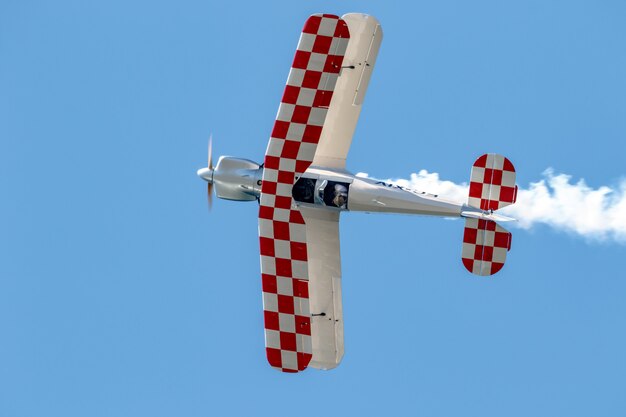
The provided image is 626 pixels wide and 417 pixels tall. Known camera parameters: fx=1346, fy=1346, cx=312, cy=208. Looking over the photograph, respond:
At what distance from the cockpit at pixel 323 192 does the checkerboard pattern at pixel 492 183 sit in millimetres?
1546

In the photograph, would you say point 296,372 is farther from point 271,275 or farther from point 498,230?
point 498,230

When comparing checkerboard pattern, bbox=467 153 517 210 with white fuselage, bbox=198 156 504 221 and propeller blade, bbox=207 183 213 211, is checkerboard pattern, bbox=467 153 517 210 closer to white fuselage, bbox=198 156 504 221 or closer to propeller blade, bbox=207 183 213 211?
white fuselage, bbox=198 156 504 221

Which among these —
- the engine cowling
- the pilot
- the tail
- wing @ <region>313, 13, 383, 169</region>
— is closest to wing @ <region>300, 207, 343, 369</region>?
the pilot

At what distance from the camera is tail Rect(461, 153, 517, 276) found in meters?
16.4

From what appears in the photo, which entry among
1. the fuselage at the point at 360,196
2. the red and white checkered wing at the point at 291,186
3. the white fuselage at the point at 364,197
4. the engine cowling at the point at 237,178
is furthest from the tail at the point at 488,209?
the engine cowling at the point at 237,178

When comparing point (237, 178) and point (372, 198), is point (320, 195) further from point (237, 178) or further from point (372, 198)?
point (237, 178)

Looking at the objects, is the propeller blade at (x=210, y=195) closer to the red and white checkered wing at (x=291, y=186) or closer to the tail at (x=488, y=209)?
the red and white checkered wing at (x=291, y=186)

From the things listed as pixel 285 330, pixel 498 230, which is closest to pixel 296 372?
pixel 285 330

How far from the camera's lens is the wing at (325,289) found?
16.9m

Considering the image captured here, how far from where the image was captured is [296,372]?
16.7m

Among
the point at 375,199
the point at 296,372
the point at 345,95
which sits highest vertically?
the point at 345,95

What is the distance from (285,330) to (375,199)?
6.40 ft

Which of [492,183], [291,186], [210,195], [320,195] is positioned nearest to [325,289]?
[320,195]

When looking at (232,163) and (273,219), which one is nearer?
(273,219)
